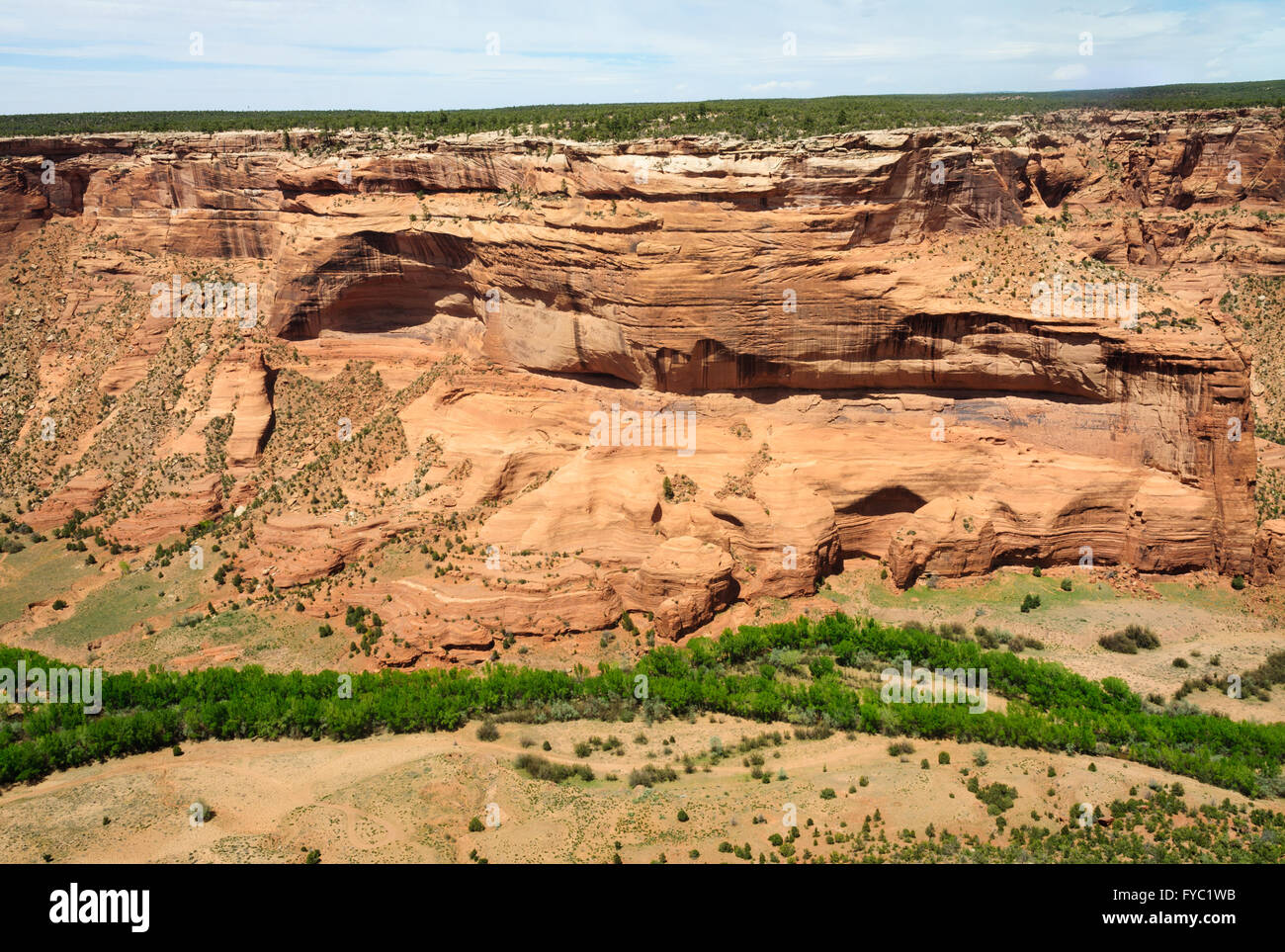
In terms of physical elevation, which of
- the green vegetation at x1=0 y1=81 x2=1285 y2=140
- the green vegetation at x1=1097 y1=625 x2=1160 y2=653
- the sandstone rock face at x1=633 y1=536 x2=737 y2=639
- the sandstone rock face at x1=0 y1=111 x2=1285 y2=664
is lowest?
the green vegetation at x1=1097 y1=625 x2=1160 y2=653

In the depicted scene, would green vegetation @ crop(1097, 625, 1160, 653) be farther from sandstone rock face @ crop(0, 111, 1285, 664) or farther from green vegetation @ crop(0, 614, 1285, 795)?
sandstone rock face @ crop(0, 111, 1285, 664)

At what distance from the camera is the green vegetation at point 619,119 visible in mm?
41688

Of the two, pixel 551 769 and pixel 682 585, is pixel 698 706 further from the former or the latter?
pixel 551 769

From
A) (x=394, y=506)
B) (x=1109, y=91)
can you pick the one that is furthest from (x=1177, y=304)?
(x=1109, y=91)

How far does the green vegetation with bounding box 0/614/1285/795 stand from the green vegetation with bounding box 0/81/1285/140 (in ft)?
74.7

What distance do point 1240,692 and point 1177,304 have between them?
1403cm

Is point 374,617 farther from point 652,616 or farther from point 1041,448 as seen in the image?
point 1041,448

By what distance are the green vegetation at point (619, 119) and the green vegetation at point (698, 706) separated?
74.7 ft

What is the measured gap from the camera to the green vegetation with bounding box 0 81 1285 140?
41688 millimetres

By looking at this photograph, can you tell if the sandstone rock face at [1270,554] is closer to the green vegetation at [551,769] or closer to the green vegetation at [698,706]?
the green vegetation at [698,706]

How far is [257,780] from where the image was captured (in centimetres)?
2339

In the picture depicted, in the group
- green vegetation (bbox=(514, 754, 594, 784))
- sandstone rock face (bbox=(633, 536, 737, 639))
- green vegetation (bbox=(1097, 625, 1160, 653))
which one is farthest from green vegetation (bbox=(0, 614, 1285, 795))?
green vegetation (bbox=(1097, 625, 1160, 653))

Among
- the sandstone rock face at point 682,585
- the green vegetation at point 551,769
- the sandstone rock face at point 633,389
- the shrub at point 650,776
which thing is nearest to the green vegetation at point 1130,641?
the sandstone rock face at point 633,389

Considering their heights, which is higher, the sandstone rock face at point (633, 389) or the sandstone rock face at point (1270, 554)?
the sandstone rock face at point (633, 389)
